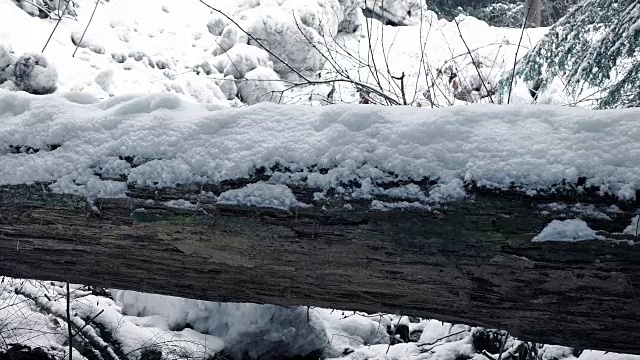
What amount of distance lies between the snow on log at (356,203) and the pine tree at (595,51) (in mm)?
2284

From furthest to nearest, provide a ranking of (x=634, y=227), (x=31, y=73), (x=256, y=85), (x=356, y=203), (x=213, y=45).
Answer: (x=213, y=45), (x=256, y=85), (x=31, y=73), (x=356, y=203), (x=634, y=227)

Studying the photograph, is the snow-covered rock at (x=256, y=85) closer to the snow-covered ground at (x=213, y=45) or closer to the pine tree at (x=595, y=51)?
the snow-covered ground at (x=213, y=45)

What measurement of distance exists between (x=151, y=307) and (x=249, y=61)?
6.39 metres

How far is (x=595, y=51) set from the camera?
10.9 feet

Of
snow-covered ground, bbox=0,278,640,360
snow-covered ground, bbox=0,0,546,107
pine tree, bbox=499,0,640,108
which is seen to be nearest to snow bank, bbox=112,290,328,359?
snow-covered ground, bbox=0,278,640,360

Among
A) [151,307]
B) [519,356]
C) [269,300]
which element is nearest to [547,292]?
[269,300]

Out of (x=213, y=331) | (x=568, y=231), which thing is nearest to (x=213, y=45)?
(x=213, y=331)

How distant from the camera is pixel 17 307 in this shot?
293 cm

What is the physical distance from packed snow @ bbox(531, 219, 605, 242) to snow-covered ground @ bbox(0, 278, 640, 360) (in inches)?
69.9

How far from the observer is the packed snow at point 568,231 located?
46.4 inches

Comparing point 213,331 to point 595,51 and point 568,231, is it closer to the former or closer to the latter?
point 568,231

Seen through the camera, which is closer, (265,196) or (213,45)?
(265,196)

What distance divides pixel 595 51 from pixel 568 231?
2592mm

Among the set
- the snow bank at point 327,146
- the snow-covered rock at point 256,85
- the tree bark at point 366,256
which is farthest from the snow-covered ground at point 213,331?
the snow-covered rock at point 256,85
